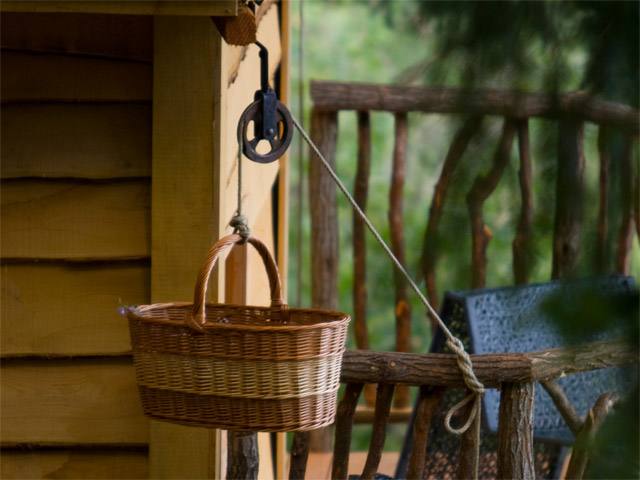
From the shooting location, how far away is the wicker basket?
1.53 meters

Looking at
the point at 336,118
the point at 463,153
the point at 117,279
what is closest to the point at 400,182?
the point at 336,118

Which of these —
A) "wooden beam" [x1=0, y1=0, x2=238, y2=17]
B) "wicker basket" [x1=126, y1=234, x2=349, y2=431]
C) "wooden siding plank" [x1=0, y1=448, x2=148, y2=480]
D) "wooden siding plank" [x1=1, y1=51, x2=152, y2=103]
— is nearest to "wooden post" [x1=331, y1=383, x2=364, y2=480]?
"wooden siding plank" [x1=0, y1=448, x2=148, y2=480]

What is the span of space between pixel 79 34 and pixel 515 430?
3.78ft

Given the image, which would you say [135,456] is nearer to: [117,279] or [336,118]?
[117,279]

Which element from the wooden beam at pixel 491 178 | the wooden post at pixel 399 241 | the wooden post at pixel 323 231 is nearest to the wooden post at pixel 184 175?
the wooden beam at pixel 491 178

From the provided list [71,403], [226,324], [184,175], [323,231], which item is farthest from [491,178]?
[323,231]

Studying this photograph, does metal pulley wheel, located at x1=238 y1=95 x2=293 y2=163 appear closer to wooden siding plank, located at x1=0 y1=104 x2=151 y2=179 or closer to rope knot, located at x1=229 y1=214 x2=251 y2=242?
rope knot, located at x1=229 y1=214 x2=251 y2=242

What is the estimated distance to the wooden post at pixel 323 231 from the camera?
421cm

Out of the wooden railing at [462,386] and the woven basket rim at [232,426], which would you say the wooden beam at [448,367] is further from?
the woven basket rim at [232,426]

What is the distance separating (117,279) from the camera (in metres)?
1.97

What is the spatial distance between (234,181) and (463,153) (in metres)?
1.30

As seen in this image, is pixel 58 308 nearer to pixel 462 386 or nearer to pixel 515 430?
pixel 462 386

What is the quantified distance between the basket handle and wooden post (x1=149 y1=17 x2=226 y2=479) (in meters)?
0.18

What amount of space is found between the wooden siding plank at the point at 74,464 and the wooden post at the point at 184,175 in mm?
68
